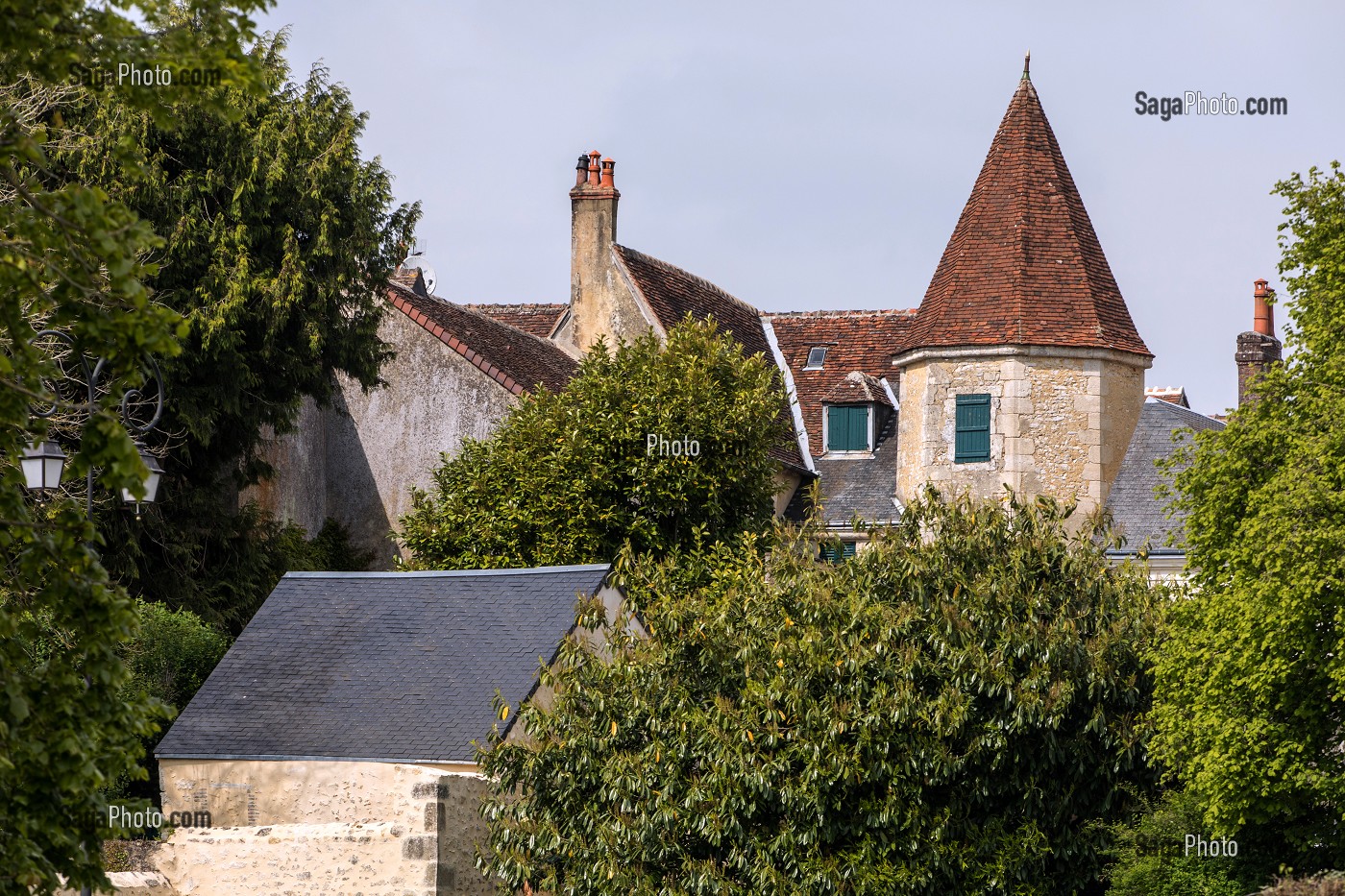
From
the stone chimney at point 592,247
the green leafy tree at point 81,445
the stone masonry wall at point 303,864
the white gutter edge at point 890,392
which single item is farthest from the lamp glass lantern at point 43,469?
the white gutter edge at point 890,392

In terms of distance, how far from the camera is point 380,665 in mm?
20391

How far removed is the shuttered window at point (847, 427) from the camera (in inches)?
1358

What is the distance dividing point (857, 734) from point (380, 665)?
680 centimetres

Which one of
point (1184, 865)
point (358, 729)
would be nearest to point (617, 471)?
point (358, 729)

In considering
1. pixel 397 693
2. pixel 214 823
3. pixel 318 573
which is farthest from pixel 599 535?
pixel 214 823

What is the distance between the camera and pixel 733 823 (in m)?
16.0

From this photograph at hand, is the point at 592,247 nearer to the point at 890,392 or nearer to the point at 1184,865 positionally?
the point at 890,392

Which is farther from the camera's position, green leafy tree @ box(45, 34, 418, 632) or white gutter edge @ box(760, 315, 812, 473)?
white gutter edge @ box(760, 315, 812, 473)

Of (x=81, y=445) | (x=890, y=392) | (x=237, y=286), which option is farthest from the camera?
(x=890, y=392)

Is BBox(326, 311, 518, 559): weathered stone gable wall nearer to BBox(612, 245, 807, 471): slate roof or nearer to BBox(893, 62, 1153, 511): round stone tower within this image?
BBox(612, 245, 807, 471): slate roof

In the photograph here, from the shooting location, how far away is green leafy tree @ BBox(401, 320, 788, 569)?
25328mm

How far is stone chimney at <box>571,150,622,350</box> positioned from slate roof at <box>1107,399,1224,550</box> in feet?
36.6

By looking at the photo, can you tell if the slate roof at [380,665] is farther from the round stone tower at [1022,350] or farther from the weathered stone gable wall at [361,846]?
the round stone tower at [1022,350]

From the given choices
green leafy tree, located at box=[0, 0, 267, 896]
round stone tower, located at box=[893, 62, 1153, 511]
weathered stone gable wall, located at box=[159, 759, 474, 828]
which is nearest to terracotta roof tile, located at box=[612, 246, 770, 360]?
round stone tower, located at box=[893, 62, 1153, 511]
